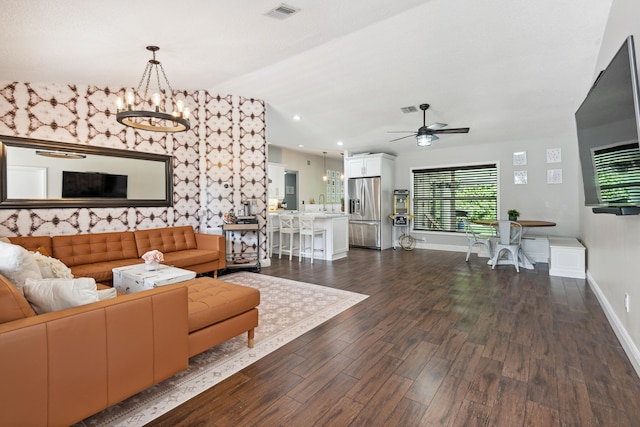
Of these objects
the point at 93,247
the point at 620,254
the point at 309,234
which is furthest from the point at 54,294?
the point at 309,234

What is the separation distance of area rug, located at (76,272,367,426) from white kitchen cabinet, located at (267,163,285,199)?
Answer: 171 inches

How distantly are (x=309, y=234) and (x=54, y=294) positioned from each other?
4582 mm

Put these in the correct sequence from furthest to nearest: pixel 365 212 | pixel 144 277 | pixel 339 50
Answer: pixel 365 212 → pixel 339 50 → pixel 144 277

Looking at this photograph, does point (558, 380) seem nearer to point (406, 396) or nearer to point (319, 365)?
point (406, 396)

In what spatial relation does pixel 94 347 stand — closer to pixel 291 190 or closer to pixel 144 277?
pixel 144 277

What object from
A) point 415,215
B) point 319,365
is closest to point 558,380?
point 319,365

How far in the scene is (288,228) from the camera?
638 centimetres

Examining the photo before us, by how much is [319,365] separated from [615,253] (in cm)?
297

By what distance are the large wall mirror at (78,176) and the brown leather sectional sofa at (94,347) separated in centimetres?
305

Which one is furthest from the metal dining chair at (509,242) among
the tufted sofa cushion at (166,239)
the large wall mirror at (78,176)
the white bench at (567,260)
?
the large wall mirror at (78,176)

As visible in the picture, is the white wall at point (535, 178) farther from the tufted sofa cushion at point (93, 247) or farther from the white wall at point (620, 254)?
the tufted sofa cushion at point (93, 247)

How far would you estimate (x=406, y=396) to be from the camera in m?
1.85

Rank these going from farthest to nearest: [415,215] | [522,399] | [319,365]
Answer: [415,215] → [319,365] → [522,399]

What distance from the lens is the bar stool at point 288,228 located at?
20.4 feet
